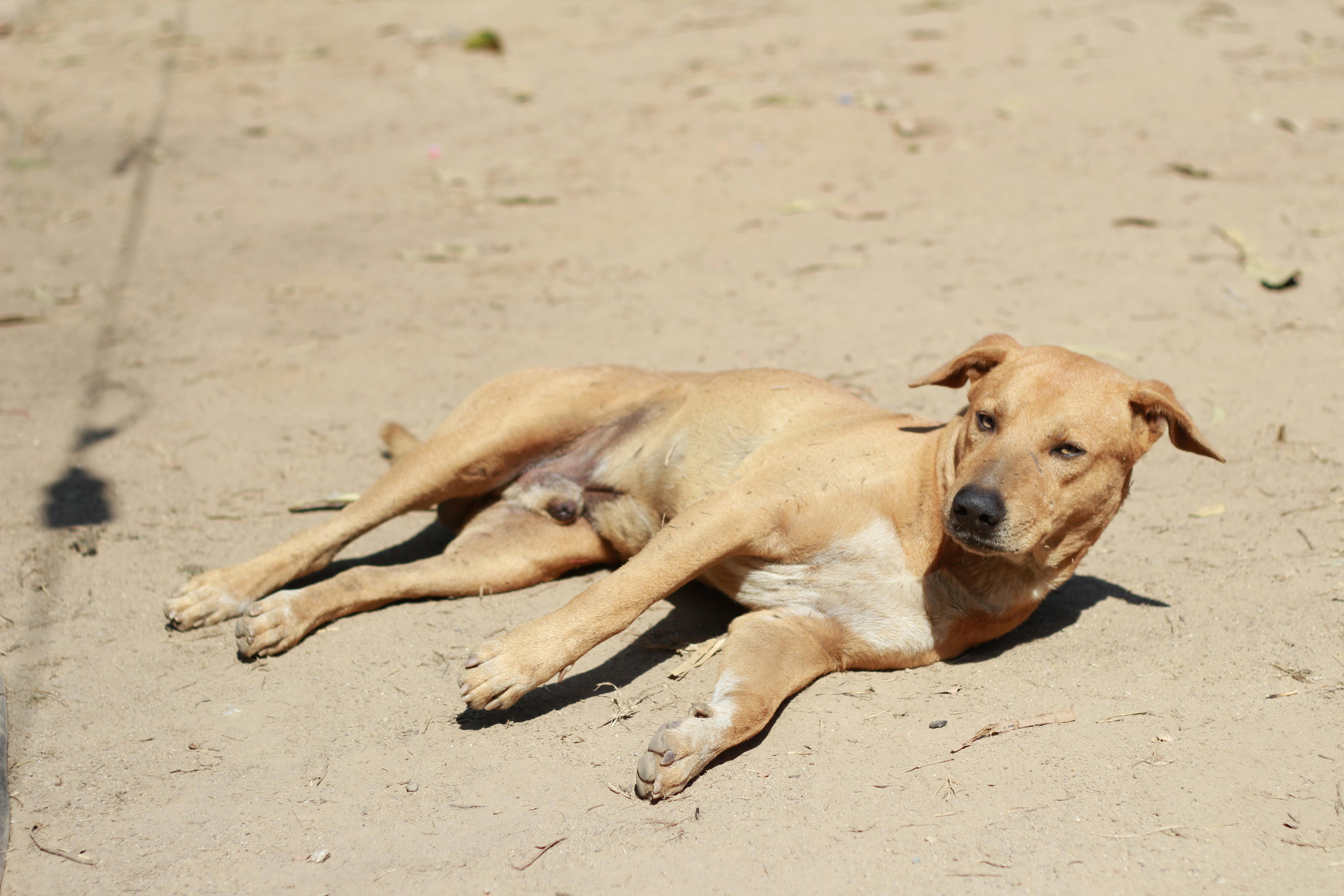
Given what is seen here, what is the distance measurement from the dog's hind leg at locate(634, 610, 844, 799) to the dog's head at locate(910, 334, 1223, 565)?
649mm

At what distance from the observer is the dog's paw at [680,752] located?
10.5ft

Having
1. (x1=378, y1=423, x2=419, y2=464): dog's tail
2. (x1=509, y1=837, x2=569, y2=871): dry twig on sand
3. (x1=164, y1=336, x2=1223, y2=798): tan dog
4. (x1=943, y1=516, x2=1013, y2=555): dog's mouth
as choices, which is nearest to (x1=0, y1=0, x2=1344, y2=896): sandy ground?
(x1=509, y1=837, x2=569, y2=871): dry twig on sand

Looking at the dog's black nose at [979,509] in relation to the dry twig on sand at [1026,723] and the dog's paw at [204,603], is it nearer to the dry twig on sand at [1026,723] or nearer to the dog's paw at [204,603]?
the dry twig on sand at [1026,723]

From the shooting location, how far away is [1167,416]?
12.0ft

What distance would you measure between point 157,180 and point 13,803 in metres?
6.79

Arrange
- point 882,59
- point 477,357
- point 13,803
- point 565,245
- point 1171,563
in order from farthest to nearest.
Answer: point 882,59 < point 565,245 < point 477,357 < point 1171,563 < point 13,803

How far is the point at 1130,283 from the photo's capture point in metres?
6.72

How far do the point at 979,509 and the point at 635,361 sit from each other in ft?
10.1

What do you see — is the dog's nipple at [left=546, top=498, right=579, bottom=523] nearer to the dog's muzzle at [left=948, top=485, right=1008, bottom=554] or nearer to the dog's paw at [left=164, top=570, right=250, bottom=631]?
the dog's paw at [left=164, top=570, right=250, bottom=631]

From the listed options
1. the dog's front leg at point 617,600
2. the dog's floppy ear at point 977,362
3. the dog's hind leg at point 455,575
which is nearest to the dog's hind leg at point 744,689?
the dog's front leg at point 617,600

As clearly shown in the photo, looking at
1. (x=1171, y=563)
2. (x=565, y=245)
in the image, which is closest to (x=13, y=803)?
(x=1171, y=563)

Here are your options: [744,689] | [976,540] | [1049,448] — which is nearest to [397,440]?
[744,689]

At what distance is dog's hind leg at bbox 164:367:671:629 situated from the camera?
4.28 meters

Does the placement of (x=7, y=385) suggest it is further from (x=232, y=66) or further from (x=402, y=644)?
(x=232, y=66)
